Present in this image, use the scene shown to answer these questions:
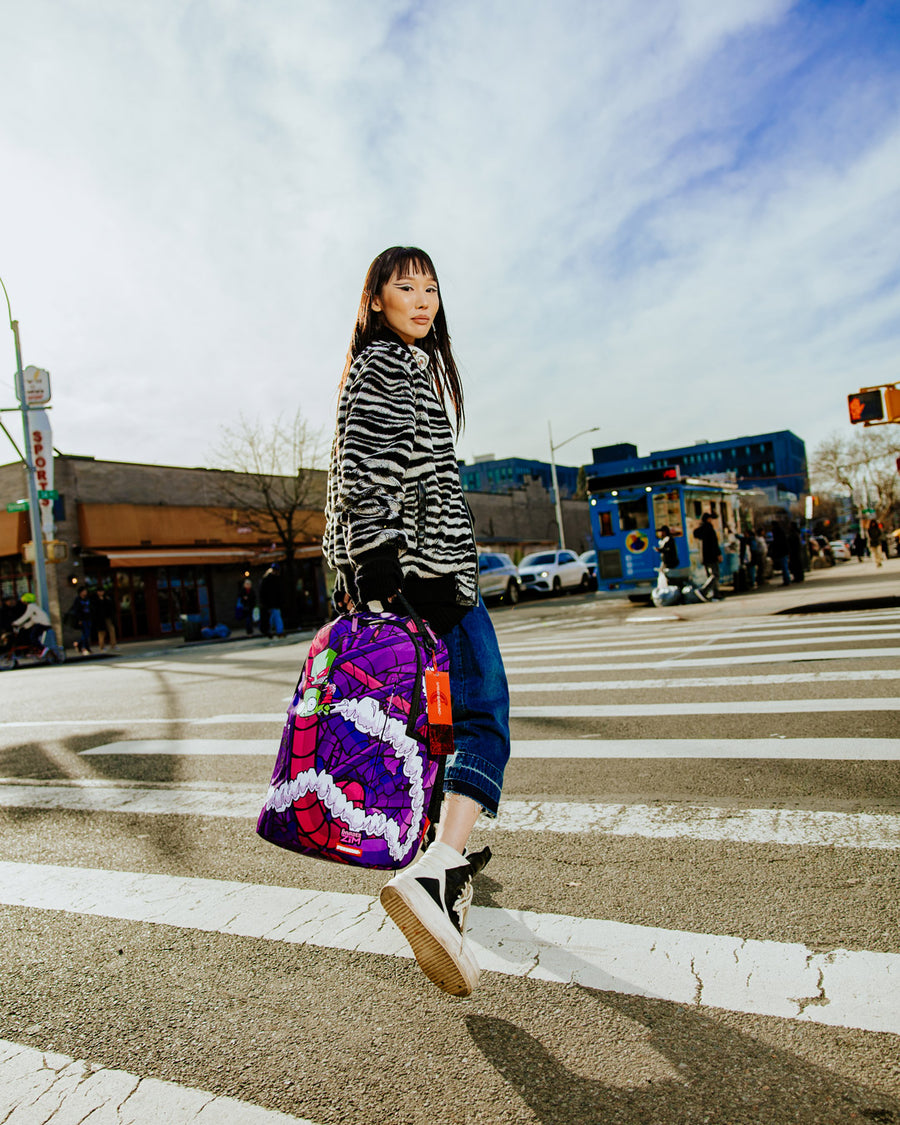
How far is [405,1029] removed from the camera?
2.07m

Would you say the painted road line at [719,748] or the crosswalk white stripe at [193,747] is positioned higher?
the crosswalk white stripe at [193,747]

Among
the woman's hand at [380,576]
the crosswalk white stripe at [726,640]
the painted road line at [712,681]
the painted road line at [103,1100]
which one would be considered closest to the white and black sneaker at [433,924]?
the painted road line at [103,1100]

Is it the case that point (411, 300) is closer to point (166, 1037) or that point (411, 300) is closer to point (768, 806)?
point (166, 1037)

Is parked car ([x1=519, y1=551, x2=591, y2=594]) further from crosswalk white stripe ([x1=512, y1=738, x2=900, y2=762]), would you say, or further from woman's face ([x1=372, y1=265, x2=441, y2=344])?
woman's face ([x1=372, y1=265, x2=441, y2=344])

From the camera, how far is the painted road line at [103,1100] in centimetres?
179

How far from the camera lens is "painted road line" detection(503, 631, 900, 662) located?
27.9 ft

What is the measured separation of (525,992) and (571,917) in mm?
461

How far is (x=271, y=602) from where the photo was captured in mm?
21812

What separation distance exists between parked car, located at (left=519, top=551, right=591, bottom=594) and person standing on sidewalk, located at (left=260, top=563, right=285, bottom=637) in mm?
9847

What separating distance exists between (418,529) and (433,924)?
1.05 m

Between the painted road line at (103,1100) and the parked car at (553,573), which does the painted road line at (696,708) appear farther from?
the parked car at (553,573)

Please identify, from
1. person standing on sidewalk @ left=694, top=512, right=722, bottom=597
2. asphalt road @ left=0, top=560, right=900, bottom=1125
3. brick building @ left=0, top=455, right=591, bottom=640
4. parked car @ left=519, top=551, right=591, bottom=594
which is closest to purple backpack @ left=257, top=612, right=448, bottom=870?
Answer: asphalt road @ left=0, top=560, right=900, bottom=1125

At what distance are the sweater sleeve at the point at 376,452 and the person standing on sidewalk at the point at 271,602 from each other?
63.6 ft

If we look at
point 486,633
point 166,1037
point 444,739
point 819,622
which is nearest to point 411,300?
point 486,633
